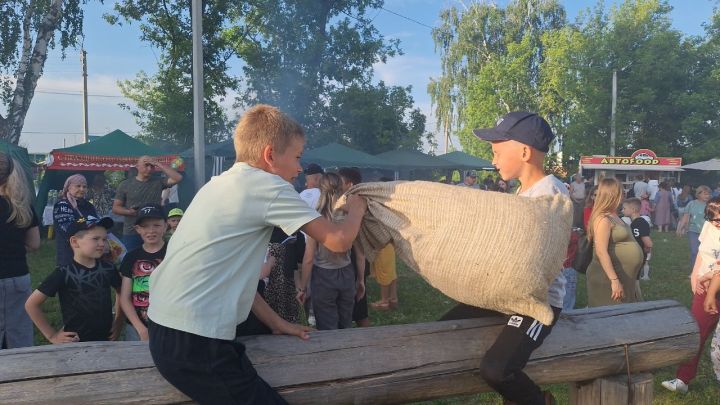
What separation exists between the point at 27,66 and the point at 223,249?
15.7 metres

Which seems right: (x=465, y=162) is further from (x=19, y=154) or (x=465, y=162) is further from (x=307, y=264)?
(x=307, y=264)

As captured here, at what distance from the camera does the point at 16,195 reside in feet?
12.6

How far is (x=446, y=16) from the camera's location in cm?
4297

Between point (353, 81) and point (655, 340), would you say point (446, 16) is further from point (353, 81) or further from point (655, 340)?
point (655, 340)

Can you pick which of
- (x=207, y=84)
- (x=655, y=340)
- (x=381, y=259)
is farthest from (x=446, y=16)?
(x=655, y=340)

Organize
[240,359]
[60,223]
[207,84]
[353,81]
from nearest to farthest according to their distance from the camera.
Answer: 1. [240,359]
2. [60,223]
3. [207,84]
4. [353,81]

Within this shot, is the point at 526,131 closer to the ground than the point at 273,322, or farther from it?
farther from it

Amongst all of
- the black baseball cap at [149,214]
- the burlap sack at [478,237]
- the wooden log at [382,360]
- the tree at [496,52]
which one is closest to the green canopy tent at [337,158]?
the black baseball cap at [149,214]

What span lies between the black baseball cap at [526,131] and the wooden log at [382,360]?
2.94ft

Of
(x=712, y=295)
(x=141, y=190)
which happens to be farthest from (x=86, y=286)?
(x=712, y=295)

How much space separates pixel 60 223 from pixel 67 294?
2415mm

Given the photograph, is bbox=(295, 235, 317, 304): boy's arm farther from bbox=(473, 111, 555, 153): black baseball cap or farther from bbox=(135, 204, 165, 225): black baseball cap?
bbox=(473, 111, 555, 153): black baseball cap

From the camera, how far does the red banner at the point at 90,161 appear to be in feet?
41.0

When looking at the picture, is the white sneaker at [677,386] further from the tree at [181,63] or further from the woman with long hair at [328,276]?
the tree at [181,63]
